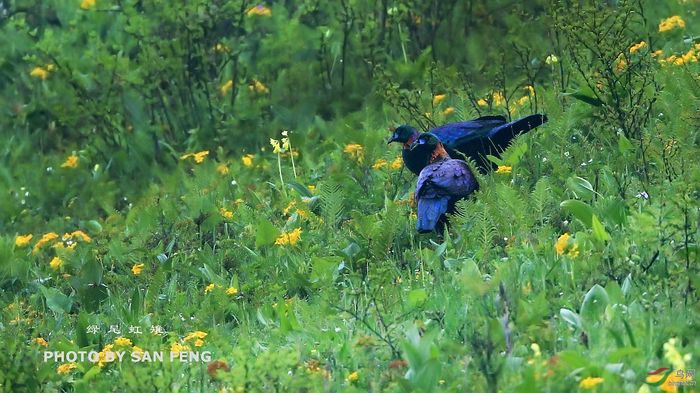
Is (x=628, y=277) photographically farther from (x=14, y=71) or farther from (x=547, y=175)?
(x=14, y=71)

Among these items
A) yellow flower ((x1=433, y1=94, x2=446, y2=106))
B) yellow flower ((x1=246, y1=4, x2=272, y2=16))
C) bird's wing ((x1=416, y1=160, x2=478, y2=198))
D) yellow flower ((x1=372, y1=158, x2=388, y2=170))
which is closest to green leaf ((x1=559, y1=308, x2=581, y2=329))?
bird's wing ((x1=416, y1=160, x2=478, y2=198))

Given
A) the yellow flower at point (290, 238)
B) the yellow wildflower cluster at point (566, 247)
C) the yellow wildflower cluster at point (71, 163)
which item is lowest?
the yellow wildflower cluster at point (566, 247)

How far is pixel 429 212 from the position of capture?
605cm

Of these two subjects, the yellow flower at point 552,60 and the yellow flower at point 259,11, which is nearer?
the yellow flower at point 552,60

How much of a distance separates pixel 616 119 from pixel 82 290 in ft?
9.74

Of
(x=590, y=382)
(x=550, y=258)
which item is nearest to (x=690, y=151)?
(x=550, y=258)

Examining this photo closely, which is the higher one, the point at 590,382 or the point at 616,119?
the point at 616,119

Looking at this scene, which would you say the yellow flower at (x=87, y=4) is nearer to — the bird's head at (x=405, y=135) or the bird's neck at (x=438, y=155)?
the bird's head at (x=405, y=135)

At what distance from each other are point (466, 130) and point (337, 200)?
0.82m

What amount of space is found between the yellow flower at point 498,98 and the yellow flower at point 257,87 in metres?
2.11

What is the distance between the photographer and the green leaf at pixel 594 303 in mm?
4539

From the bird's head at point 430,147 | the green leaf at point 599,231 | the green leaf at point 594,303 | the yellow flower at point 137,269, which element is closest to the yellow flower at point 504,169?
the bird's head at point 430,147

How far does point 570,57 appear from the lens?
25.5 feet

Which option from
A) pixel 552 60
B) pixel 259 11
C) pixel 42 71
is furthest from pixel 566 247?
pixel 42 71
